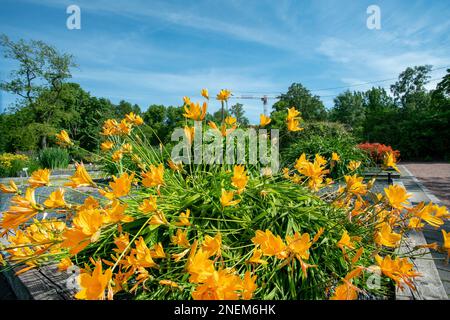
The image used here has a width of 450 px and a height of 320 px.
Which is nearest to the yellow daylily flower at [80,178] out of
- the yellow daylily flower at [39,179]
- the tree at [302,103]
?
the yellow daylily flower at [39,179]

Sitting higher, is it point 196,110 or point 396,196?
point 196,110

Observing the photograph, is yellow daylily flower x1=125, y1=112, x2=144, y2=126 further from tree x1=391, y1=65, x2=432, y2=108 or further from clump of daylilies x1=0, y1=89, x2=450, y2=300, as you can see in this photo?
tree x1=391, y1=65, x2=432, y2=108

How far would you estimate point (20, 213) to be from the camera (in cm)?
88

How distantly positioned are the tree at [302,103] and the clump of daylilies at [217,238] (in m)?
29.8

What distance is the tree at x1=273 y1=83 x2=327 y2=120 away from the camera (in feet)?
98.9

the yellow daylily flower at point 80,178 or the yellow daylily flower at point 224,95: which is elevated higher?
the yellow daylily flower at point 224,95

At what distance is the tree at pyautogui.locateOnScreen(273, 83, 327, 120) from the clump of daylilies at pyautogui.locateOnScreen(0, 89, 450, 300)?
29.8m

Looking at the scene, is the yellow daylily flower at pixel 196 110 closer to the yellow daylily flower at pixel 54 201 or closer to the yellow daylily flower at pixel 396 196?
the yellow daylily flower at pixel 54 201

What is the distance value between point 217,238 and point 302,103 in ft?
105

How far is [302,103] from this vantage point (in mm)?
30516

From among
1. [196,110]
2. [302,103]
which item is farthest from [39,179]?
[302,103]

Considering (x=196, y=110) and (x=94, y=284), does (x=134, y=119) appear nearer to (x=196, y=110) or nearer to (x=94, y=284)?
(x=196, y=110)

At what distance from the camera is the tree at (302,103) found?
30156 mm
